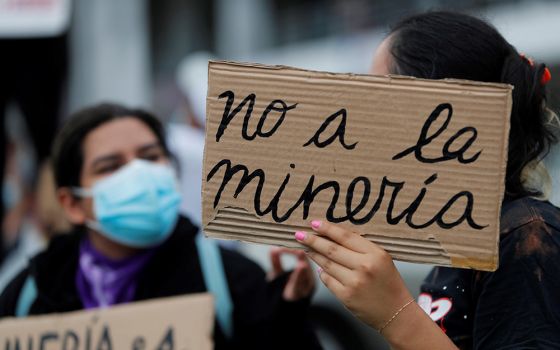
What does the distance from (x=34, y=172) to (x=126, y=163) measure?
5301 millimetres

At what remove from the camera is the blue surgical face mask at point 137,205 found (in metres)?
3.07

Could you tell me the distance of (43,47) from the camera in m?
8.84

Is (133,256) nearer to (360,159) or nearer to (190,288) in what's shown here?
(190,288)

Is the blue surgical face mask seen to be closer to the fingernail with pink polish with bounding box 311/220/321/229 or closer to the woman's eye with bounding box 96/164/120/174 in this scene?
the woman's eye with bounding box 96/164/120/174

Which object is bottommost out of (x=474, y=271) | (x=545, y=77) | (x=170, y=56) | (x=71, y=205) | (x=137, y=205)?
(x=170, y=56)

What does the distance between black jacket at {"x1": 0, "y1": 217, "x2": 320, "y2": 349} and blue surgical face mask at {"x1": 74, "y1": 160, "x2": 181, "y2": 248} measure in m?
0.07

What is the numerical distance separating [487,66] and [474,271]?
43 centimetres

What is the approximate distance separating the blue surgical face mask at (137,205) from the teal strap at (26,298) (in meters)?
0.29

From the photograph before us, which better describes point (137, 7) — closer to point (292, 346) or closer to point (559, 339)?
point (292, 346)

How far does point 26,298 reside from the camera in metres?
2.99

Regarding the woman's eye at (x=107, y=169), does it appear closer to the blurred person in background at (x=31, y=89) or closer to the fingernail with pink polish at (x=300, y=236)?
the fingernail with pink polish at (x=300, y=236)

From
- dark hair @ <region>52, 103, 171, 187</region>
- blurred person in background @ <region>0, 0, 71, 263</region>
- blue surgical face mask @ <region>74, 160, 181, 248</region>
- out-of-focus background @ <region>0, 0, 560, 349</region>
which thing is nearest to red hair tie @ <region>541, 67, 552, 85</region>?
out-of-focus background @ <region>0, 0, 560, 349</region>

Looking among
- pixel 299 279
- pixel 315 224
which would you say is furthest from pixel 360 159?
pixel 299 279

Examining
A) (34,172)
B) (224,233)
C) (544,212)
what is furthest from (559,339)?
(34,172)
